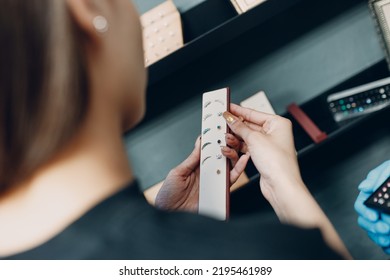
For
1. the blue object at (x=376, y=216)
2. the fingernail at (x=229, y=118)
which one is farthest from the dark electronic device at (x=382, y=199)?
the fingernail at (x=229, y=118)

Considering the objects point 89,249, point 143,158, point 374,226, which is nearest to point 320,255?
point 89,249

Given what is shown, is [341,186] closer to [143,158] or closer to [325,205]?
[325,205]

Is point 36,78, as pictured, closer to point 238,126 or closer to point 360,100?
point 238,126

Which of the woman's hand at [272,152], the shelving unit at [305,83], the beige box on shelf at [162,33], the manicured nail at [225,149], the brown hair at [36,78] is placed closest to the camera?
the brown hair at [36,78]

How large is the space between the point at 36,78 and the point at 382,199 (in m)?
0.65

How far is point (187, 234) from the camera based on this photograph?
1.18 feet

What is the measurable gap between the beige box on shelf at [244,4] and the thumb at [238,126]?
25 centimetres

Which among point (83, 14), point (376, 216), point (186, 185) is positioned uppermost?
point (83, 14)

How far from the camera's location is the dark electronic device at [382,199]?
708 millimetres

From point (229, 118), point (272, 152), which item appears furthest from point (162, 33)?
point (272, 152)

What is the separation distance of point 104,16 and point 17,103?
0.13 m

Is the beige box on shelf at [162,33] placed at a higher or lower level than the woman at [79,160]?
lower

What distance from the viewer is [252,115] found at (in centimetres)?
76

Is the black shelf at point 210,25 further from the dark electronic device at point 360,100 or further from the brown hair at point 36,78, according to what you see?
the brown hair at point 36,78
